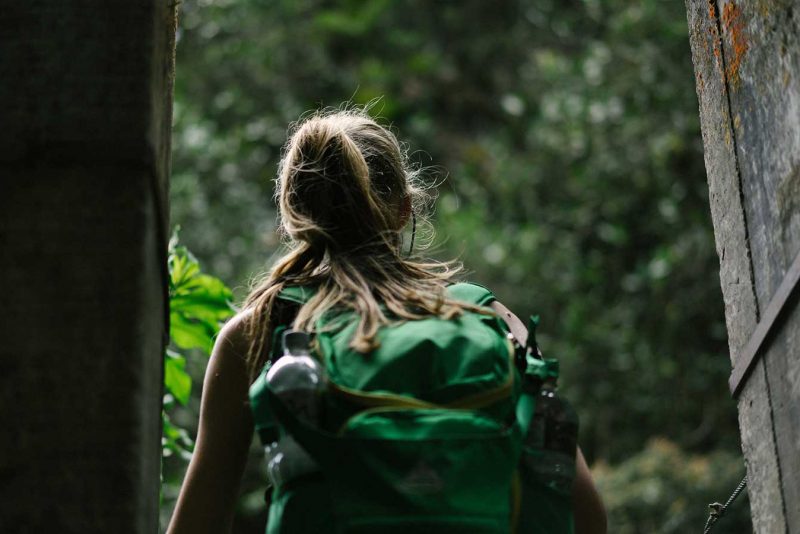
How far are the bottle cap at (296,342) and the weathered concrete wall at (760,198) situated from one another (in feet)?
3.41

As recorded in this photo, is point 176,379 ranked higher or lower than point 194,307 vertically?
lower

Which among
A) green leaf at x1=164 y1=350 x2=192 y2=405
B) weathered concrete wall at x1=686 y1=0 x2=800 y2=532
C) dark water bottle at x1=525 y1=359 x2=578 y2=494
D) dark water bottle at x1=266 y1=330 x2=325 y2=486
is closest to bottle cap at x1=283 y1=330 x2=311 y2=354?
dark water bottle at x1=266 y1=330 x2=325 y2=486

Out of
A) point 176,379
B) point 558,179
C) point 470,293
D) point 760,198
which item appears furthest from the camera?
point 558,179

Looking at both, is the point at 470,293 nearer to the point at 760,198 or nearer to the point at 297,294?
the point at 297,294

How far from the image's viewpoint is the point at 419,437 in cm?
176

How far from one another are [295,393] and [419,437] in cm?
19

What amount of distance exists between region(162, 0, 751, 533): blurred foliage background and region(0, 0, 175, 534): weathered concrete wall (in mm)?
6966

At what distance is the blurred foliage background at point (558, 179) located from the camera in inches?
435

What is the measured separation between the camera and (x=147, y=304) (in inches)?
75.8

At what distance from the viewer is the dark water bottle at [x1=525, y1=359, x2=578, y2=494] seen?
190cm

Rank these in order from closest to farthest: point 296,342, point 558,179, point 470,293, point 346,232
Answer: point 296,342 < point 470,293 < point 346,232 < point 558,179

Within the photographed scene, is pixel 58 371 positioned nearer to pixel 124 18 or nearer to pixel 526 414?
pixel 124 18

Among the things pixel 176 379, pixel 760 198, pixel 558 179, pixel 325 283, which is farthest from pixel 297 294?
pixel 558 179

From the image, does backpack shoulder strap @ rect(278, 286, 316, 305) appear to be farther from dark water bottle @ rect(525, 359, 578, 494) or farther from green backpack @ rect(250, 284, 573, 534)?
dark water bottle @ rect(525, 359, 578, 494)
